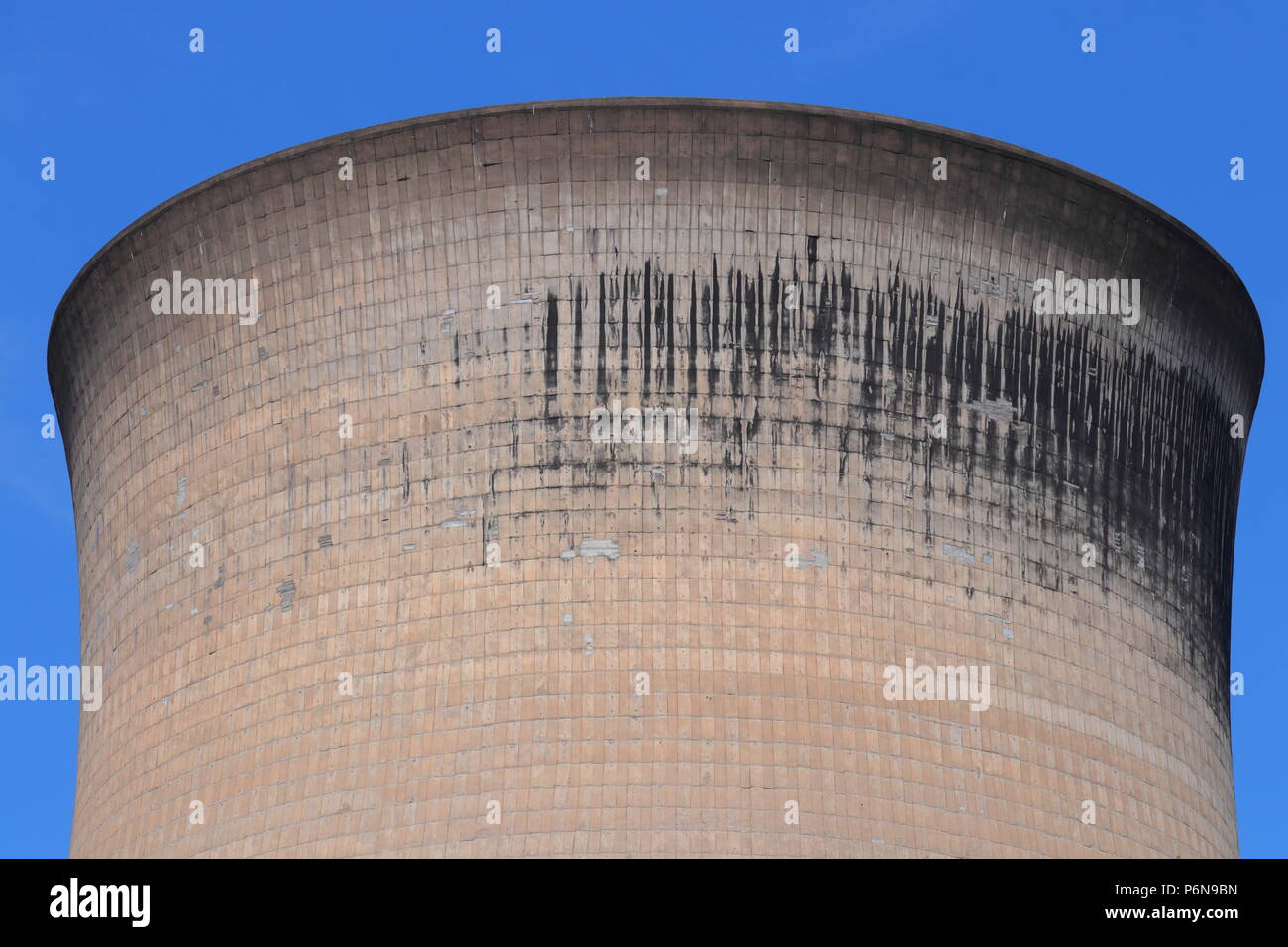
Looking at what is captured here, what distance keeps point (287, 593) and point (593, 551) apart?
12.5ft

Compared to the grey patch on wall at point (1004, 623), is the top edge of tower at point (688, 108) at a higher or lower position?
higher

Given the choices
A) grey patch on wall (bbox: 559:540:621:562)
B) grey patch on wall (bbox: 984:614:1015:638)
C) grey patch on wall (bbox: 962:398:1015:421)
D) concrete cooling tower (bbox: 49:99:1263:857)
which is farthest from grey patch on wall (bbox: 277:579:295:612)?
grey patch on wall (bbox: 962:398:1015:421)

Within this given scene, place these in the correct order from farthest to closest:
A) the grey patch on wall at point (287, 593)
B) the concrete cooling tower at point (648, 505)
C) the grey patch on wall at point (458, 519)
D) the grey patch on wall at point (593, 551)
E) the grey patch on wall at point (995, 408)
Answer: the grey patch on wall at point (995, 408) → the grey patch on wall at point (287, 593) → the grey patch on wall at point (458, 519) → the grey patch on wall at point (593, 551) → the concrete cooling tower at point (648, 505)

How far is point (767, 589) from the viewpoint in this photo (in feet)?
87.2

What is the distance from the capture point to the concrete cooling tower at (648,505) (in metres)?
26.2

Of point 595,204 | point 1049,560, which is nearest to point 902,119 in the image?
point 595,204

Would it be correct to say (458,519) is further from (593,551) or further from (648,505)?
(648,505)

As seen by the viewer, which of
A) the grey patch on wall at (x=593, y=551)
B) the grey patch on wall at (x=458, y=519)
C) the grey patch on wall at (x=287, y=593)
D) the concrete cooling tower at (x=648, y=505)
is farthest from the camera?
the grey patch on wall at (x=287, y=593)

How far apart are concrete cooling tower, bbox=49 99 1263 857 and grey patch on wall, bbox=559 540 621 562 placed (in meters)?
0.06

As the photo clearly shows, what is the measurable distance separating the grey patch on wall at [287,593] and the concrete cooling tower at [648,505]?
0.68 ft

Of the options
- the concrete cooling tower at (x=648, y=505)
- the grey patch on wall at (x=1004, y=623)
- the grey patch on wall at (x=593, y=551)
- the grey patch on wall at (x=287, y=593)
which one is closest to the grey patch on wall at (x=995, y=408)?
the concrete cooling tower at (x=648, y=505)

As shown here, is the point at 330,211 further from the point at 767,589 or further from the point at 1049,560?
the point at 1049,560

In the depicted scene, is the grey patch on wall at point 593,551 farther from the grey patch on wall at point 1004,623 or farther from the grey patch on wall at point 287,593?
the grey patch on wall at point 1004,623

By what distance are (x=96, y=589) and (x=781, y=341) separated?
10047mm
